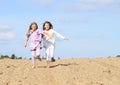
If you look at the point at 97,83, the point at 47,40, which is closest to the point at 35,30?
the point at 47,40

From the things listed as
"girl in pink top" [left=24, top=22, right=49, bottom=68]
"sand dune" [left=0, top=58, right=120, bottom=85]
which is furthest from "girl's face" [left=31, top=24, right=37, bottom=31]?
"sand dune" [left=0, top=58, right=120, bottom=85]

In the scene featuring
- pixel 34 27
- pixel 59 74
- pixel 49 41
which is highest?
pixel 34 27

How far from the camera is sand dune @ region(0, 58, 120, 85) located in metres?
14.4

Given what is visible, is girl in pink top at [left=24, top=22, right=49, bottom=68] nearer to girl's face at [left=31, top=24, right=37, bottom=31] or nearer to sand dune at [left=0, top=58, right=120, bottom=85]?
girl's face at [left=31, top=24, right=37, bottom=31]

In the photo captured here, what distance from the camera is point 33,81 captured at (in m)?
14.4

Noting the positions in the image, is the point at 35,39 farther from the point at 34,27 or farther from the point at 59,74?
the point at 59,74

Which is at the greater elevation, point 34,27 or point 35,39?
point 34,27

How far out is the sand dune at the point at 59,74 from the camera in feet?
47.4

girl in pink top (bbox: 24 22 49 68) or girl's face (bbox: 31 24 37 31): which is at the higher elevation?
girl's face (bbox: 31 24 37 31)

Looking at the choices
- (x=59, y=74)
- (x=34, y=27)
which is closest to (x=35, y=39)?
(x=34, y=27)

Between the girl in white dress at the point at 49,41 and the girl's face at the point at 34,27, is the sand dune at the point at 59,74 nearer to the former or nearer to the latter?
the girl in white dress at the point at 49,41

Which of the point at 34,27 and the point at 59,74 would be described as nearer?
the point at 59,74

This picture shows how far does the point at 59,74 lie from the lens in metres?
15.3

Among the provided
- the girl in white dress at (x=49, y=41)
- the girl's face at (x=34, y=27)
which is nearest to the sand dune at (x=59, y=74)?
the girl in white dress at (x=49, y=41)
